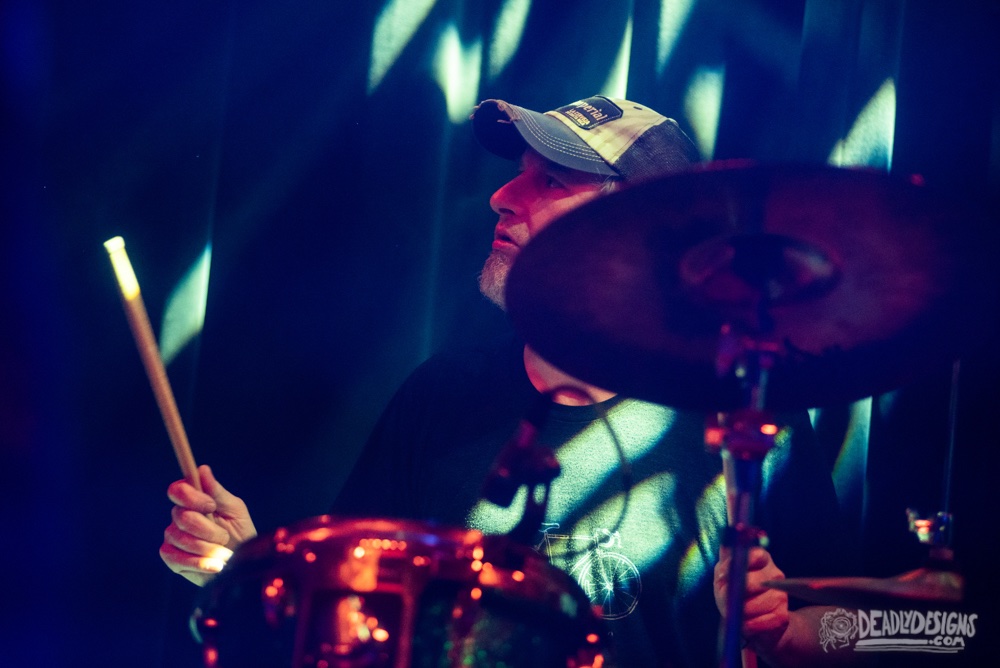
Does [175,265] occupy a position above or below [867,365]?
above

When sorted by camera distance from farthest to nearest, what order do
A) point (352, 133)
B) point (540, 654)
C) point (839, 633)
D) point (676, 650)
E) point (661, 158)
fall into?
1. point (352, 133)
2. point (661, 158)
3. point (676, 650)
4. point (839, 633)
5. point (540, 654)

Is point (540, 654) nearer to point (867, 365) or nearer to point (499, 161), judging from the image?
point (867, 365)

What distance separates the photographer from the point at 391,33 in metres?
1.88

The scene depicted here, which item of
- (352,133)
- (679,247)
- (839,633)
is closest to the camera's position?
(679,247)

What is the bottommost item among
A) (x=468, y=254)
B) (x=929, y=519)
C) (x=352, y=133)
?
(x=929, y=519)

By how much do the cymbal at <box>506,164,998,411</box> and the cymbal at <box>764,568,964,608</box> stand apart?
0.76 ft

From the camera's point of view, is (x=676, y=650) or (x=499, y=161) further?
(x=499, y=161)

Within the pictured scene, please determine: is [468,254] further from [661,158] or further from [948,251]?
[948,251]

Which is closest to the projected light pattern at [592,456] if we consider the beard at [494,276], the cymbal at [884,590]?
the beard at [494,276]

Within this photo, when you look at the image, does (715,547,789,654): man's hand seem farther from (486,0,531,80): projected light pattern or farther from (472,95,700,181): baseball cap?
(486,0,531,80): projected light pattern

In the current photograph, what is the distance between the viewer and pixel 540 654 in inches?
32.8

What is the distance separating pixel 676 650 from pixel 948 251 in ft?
2.87

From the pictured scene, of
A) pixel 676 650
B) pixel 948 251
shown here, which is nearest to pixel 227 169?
pixel 676 650

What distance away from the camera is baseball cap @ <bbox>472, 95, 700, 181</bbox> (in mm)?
1640
